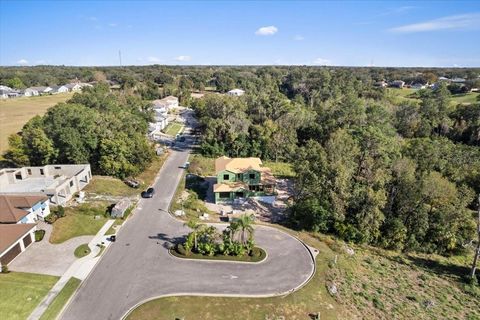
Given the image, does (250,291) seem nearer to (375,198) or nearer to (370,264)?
(370,264)

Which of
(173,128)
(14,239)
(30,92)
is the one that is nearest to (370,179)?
(14,239)

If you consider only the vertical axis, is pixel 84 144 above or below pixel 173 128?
above

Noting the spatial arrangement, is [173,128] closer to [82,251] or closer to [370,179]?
[82,251]

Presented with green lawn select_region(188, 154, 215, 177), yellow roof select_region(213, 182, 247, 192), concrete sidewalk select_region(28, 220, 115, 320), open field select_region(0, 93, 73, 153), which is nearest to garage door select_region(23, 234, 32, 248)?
concrete sidewalk select_region(28, 220, 115, 320)

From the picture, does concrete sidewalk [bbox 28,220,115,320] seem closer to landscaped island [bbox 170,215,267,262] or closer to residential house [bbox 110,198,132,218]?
residential house [bbox 110,198,132,218]

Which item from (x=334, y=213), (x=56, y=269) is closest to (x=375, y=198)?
(x=334, y=213)

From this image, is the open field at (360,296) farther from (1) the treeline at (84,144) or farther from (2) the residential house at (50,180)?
(1) the treeline at (84,144)

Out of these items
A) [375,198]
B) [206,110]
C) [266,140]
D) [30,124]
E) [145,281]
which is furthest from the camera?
[206,110]
